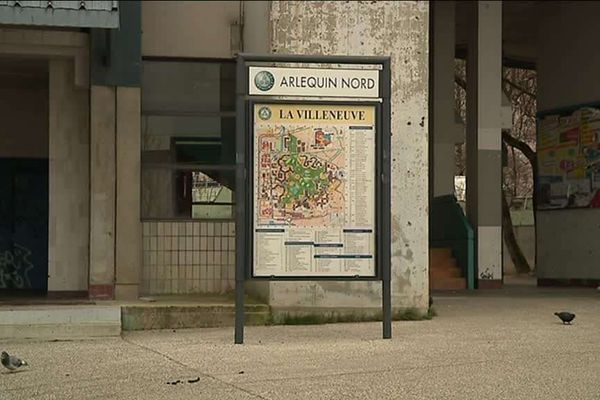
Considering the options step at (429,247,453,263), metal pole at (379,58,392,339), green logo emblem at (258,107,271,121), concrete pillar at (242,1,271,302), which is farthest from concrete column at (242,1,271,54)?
step at (429,247,453,263)

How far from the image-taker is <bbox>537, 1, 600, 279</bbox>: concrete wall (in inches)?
787

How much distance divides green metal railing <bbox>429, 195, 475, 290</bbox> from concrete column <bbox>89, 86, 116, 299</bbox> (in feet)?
26.4

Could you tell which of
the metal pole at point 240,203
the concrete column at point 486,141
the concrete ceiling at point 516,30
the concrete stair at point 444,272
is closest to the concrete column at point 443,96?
the concrete ceiling at point 516,30

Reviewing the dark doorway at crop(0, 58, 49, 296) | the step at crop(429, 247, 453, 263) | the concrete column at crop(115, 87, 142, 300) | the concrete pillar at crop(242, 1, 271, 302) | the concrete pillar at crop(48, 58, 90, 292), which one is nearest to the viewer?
the concrete pillar at crop(242, 1, 271, 302)

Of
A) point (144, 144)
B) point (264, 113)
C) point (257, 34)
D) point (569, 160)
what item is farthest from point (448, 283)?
point (264, 113)

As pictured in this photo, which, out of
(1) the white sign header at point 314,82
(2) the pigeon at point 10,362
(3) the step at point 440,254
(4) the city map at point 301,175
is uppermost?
(1) the white sign header at point 314,82

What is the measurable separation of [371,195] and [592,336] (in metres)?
2.89

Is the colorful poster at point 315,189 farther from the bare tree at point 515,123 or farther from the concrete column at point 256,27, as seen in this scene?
the bare tree at point 515,123

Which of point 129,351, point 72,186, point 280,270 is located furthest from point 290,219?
point 72,186

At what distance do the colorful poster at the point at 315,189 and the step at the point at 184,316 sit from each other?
1.93 m

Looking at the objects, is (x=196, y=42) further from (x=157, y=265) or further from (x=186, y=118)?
(x=157, y=265)

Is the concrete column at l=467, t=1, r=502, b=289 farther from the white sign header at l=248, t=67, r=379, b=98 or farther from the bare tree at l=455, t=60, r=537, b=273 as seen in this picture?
the white sign header at l=248, t=67, r=379, b=98

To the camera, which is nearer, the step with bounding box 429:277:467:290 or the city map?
the city map

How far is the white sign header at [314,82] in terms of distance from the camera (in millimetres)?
10383
